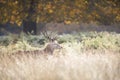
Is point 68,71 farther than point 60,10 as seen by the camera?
No

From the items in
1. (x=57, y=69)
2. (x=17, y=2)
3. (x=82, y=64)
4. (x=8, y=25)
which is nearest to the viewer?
(x=57, y=69)

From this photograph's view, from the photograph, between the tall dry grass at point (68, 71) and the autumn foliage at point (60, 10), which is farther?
the autumn foliage at point (60, 10)

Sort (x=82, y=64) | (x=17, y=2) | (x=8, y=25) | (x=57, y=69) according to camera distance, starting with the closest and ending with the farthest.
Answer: (x=57, y=69), (x=82, y=64), (x=17, y=2), (x=8, y=25)

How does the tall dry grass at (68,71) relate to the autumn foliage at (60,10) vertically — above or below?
below

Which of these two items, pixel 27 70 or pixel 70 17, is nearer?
pixel 27 70

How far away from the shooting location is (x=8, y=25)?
2591cm

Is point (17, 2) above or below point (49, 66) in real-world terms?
above

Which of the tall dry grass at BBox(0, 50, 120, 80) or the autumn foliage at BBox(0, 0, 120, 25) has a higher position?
the autumn foliage at BBox(0, 0, 120, 25)

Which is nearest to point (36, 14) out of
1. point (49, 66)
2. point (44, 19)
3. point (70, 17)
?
point (44, 19)

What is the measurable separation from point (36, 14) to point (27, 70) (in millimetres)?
9970

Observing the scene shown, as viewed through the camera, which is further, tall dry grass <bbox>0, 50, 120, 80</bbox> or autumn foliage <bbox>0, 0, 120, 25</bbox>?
autumn foliage <bbox>0, 0, 120, 25</bbox>

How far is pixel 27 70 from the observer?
5.93 metres

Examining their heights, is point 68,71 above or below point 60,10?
below

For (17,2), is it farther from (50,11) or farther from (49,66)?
(49,66)
